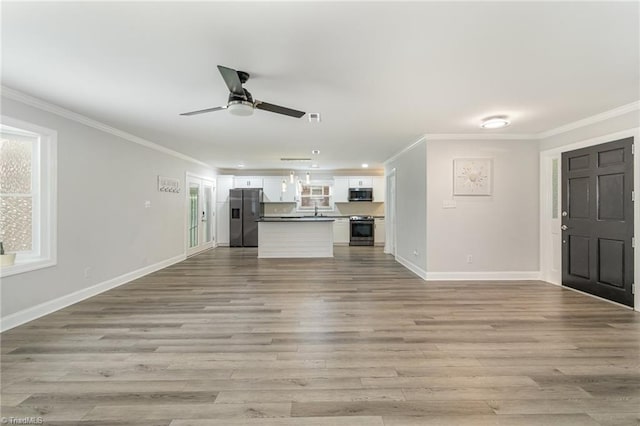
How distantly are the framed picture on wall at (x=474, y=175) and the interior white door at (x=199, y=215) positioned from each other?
5907 mm

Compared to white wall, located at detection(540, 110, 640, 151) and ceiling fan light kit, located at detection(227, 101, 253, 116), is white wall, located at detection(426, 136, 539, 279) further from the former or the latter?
ceiling fan light kit, located at detection(227, 101, 253, 116)

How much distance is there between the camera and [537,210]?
4945 mm

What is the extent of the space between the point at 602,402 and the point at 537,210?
3791 mm

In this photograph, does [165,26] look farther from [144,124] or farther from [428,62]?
[144,124]

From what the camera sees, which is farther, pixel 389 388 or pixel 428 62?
pixel 428 62

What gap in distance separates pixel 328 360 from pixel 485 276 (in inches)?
148

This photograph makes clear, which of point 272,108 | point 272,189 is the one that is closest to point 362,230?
point 272,189

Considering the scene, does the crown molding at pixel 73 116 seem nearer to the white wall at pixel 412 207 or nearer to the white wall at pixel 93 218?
the white wall at pixel 93 218

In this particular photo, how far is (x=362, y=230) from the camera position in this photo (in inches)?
360

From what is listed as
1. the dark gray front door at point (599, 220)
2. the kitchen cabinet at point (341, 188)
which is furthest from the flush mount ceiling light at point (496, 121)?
the kitchen cabinet at point (341, 188)

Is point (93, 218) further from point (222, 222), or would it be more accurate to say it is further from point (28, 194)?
point (222, 222)

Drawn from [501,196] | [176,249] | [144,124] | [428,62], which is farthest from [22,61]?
[501,196]

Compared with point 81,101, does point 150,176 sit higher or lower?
lower

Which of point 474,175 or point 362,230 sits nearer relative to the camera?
point 474,175
